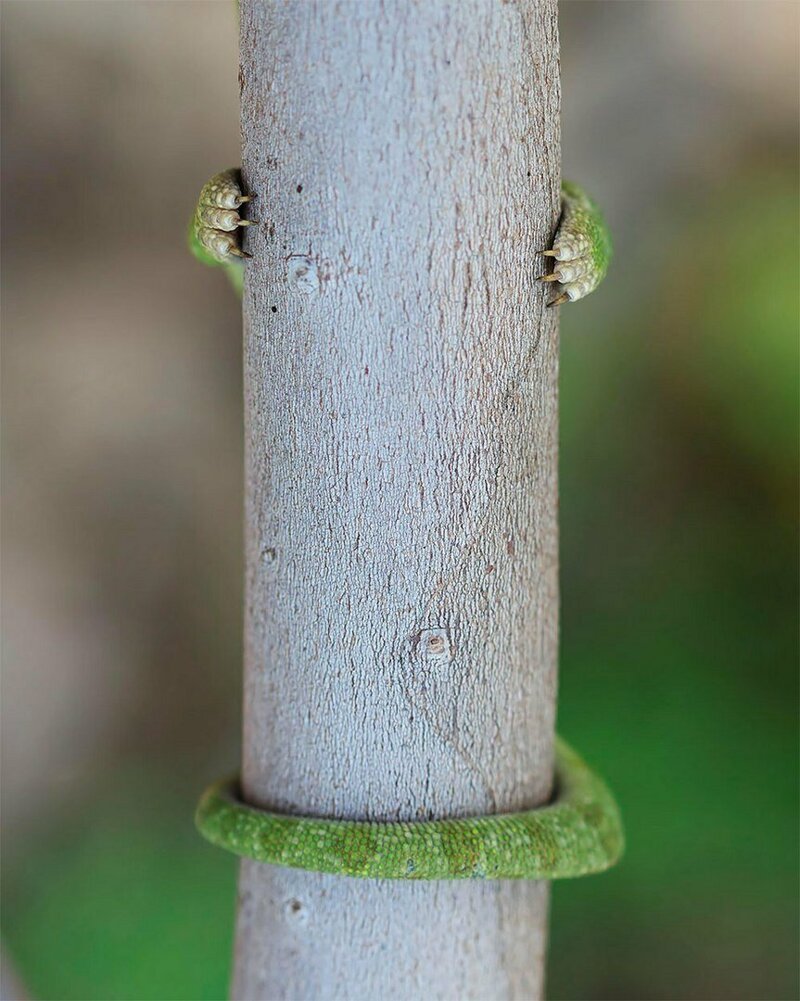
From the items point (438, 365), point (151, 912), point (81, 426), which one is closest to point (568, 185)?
point (438, 365)

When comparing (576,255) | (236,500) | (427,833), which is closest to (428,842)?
(427,833)

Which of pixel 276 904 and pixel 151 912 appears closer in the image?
pixel 276 904

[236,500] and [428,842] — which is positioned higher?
[236,500]

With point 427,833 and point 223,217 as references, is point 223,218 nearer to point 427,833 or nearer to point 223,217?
point 223,217

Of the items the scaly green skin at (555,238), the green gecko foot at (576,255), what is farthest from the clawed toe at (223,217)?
A: the green gecko foot at (576,255)

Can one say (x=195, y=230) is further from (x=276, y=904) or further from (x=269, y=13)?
(x=276, y=904)

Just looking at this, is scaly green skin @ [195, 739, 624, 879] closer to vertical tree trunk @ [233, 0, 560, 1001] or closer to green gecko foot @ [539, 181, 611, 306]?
vertical tree trunk @ [233, 0, 560, 1001]

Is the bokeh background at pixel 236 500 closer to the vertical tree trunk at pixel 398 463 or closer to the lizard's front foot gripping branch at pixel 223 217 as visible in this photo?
the vertical tree trunk at pixel 398 463
